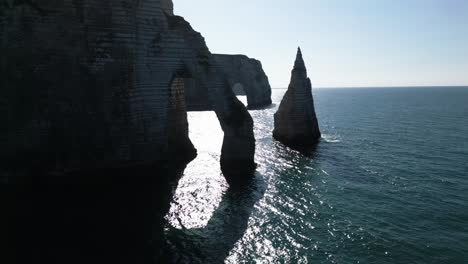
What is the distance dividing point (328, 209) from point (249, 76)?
9091cm

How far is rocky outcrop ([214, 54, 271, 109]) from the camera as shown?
110m

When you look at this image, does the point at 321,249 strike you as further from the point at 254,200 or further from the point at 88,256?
the point at 88,256

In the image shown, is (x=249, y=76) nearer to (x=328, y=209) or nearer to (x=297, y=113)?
(x=297, y=113)

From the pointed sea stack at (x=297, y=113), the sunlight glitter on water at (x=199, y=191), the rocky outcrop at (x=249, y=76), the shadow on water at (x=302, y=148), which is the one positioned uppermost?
the rocky outcrop at (x=249, y=76)

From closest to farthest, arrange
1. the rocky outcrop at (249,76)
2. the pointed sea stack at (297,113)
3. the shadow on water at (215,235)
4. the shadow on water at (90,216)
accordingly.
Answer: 1. the shadow on water at (90,216)
2. the shadow on water at (215,235)
3. the pointed sea stack at (297,113)
4. the rocky outcrop at (249,76)

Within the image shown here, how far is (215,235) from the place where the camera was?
23.0 meters

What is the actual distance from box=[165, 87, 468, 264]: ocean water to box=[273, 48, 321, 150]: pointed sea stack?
4.42m

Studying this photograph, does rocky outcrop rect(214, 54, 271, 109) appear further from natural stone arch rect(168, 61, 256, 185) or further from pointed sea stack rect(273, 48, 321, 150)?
natural stone arch rect(168, 61, 256, 185)

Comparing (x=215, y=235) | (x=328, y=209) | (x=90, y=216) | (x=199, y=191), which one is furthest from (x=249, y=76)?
(x=215, y=235)

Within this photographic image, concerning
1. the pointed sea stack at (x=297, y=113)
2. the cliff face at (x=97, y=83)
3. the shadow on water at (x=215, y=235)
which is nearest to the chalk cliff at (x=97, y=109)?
the cliff face at (x=97, y=83)

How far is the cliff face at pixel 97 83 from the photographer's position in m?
30.4

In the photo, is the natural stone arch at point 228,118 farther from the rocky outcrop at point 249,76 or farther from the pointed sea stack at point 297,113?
the rocky outcrop at point 249,76

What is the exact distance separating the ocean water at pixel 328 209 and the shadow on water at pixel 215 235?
0.07 meters

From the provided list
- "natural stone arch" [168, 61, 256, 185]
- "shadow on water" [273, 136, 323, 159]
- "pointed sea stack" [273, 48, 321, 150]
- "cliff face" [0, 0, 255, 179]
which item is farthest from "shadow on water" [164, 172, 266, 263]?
"pointed sea stack" [273, 48, 321, 150]
